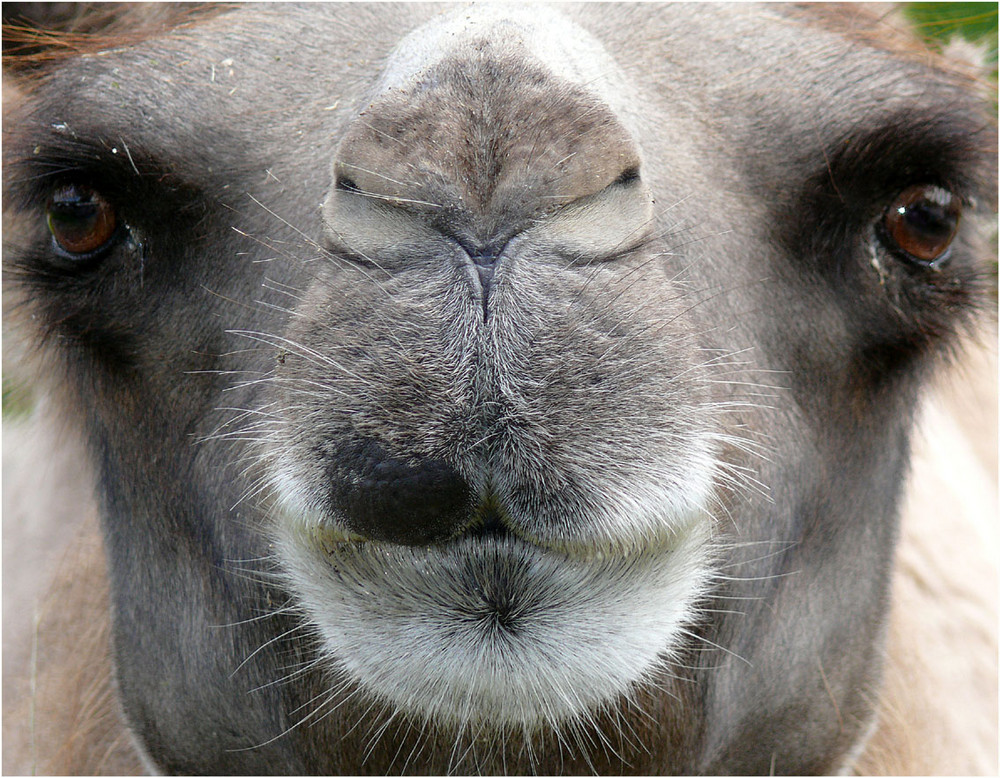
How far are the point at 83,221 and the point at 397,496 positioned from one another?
1.17 meters

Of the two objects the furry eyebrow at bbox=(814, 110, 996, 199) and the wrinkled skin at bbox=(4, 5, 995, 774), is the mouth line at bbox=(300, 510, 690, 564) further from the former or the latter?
the furry eyebrow at bbox=(814, 110, 996, 199)

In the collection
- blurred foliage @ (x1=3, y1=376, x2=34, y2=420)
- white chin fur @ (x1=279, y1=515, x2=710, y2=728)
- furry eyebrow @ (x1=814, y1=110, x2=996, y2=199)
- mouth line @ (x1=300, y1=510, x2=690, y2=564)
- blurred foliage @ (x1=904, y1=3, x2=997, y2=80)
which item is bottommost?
blurred foliage @ (x1=3, y1=376, x2=34, y2=420)

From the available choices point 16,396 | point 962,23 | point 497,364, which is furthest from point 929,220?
point 16,396

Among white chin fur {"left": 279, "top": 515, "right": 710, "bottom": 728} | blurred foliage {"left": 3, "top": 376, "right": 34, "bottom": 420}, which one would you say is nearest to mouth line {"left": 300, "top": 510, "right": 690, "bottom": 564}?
white chin fur {"left": 279, "top": 515, "right": 710, "bottom": 728}

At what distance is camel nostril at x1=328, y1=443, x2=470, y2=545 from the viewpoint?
1.73m

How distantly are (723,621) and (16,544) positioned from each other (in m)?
2.69

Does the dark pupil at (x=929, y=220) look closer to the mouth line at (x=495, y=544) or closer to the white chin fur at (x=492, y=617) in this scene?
the white chin fur at (x=492, y=617)

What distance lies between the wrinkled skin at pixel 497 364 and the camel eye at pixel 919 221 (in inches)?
0.8

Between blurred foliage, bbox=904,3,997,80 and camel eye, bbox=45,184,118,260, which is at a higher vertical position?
blurred foliage, bbox=904,3,997,80

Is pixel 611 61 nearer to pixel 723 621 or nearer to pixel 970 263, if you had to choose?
pixel 970 263

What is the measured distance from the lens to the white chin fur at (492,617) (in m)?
1.86

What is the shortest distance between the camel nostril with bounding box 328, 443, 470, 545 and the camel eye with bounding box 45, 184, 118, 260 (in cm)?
98

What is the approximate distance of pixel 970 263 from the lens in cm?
261

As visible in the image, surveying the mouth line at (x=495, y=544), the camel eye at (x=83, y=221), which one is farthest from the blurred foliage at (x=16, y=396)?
the mouth line at (x=495, y=544)
